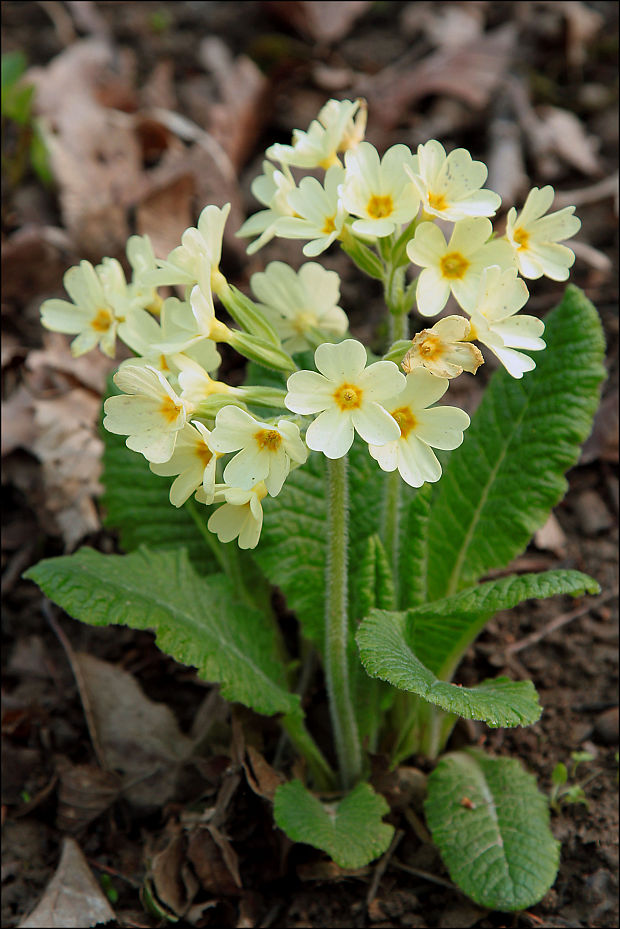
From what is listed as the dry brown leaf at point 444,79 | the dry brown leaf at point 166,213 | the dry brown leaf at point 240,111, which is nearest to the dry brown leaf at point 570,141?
the dry brown leaf at point 444,79

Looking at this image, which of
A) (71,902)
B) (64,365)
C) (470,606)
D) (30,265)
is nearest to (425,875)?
(470,606)

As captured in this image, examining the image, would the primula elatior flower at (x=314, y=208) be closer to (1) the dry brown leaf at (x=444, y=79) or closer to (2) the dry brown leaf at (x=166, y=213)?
(2) the dry brown leaf at (x=166, y=213)

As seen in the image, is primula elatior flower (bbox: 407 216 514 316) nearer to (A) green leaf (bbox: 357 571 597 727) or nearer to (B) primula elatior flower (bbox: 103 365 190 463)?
(B) primula elatior flower (bbox: 103 365 190 463)

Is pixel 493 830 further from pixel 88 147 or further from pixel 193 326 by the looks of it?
pixel 88 147

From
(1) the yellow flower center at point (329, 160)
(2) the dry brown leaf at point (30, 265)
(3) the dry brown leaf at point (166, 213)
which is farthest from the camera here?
(3) the dry brown leaf at point (166, 213)

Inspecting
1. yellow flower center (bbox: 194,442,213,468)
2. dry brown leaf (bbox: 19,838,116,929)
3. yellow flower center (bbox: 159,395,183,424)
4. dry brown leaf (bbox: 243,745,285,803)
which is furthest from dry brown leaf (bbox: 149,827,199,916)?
yellow flower center (bbox: 159,395,183,424)

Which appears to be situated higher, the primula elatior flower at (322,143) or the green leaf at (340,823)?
the primula elatior flower at (322,143)

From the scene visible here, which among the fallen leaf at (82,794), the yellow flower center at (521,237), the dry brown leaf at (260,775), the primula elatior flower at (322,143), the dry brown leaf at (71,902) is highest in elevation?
the primula elatior flower at (322,143)
